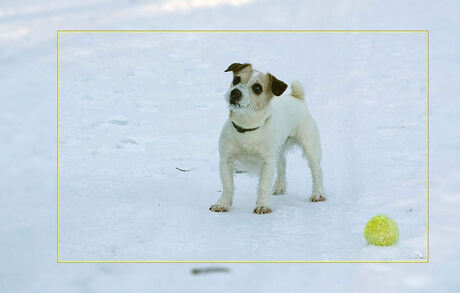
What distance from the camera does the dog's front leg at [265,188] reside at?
17.4ft

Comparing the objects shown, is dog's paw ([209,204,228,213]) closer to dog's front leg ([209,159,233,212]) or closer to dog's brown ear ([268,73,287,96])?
dog's front leg ([209,159,233,212])

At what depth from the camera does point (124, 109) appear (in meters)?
8.48

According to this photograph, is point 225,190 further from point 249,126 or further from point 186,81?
point 186,81

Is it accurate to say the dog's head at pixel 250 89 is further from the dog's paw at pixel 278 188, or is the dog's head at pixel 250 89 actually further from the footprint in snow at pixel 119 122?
the footprint in snow at pixel 119 122

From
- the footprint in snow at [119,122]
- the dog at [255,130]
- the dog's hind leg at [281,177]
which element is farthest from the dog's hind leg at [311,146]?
the footprint in snow at [119,122]

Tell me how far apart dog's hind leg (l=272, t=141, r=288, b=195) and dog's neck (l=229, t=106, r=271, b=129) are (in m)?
0.77

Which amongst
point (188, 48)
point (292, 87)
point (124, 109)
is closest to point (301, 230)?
point (292, 87)

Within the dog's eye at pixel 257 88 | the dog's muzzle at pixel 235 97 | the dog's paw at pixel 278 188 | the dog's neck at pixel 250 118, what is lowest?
the dog's paw at pixel 278 188

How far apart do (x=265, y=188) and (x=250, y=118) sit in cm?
54

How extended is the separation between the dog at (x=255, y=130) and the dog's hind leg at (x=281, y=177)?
0.19 m

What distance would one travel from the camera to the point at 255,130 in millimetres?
5258

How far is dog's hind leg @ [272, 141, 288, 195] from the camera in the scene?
19.6 feet

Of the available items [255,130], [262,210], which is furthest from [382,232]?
[255,130]

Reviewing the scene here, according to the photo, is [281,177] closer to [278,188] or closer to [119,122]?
[278,188]
